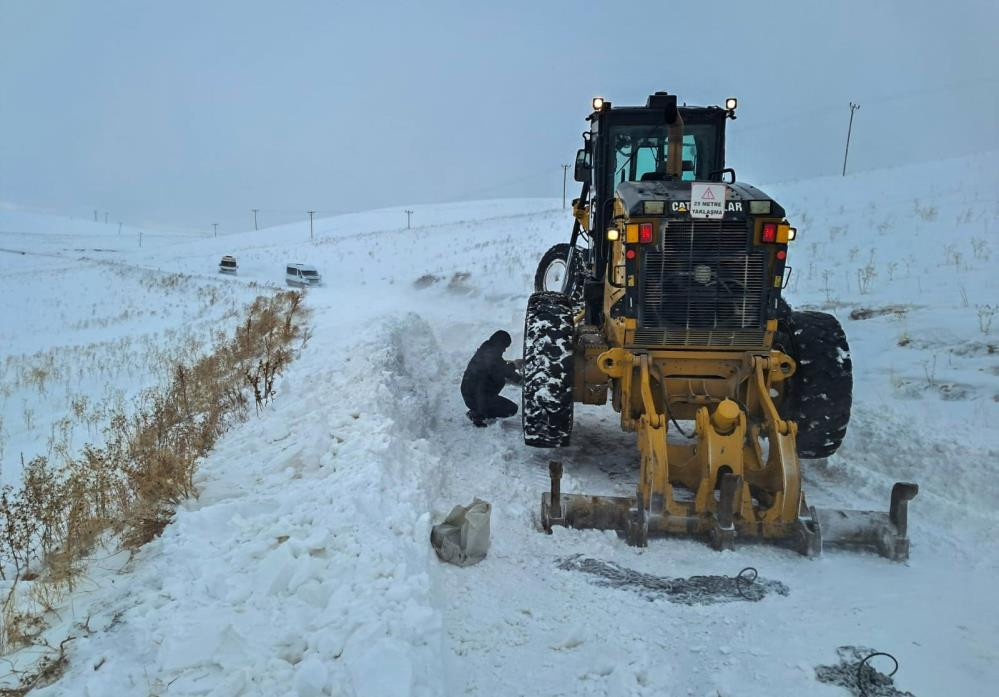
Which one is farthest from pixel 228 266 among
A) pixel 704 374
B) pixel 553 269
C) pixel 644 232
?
pixel 704 374

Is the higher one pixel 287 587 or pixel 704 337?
pixel 704 337

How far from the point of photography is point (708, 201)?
17.4 ft

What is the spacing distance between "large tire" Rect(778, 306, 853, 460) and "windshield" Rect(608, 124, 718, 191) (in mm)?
2128

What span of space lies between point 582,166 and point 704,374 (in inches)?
125

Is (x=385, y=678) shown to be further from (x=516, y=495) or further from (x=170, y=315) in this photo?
(x=170, y=315)

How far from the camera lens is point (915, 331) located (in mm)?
8867

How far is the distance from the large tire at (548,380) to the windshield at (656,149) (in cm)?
209

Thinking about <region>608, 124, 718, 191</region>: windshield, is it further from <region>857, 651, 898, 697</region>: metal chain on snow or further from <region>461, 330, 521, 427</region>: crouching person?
<region>857, 651, 898, 697</region>: metal chain on snow

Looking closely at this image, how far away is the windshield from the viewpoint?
23.5ft

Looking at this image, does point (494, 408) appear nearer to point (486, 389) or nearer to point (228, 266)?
point (486, 389)

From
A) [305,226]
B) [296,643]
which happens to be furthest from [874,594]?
[305,226]

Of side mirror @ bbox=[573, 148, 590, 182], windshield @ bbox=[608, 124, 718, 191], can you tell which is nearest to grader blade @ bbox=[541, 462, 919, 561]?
windshield @ bbox=[608, 124, 718, 191]

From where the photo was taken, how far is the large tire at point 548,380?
6020 millimetres

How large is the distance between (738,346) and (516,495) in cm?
214
